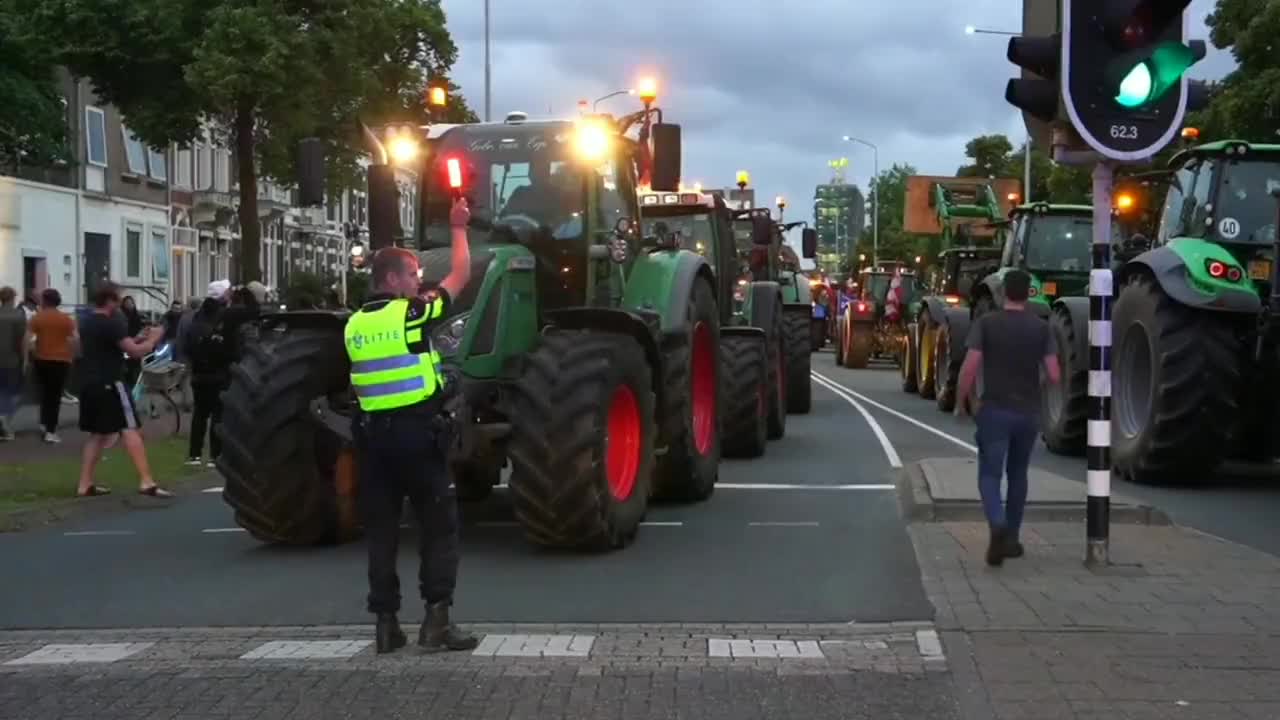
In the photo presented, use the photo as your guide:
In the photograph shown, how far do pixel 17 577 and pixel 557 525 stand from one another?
3316mm

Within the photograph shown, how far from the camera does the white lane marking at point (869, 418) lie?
1586 cm

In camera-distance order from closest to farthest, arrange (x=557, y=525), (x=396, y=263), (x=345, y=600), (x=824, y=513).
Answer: (x=396, y=263)
(x=345, y=600)
(x=557, y=525)
(x=824, y=513)

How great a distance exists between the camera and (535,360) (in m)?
9.53

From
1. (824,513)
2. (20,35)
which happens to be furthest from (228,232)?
(824,513)

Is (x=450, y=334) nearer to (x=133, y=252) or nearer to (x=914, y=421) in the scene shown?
(x=914, y=421)

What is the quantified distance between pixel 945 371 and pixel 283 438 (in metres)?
15.6

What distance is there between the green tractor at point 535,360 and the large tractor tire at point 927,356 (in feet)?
45.5

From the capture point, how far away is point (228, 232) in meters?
56.2

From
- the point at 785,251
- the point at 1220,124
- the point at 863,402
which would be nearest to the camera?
the point at 863,402

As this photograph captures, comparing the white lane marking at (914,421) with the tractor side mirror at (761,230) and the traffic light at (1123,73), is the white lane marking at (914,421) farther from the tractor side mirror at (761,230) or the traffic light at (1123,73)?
the traffic light at (1123,73)

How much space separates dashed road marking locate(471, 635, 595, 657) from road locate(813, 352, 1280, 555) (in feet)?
16.1

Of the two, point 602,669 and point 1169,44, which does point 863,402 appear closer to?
point 1169,44

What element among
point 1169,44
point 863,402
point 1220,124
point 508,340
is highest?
point 1220,124

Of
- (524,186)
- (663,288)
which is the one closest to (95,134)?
(663,288)
